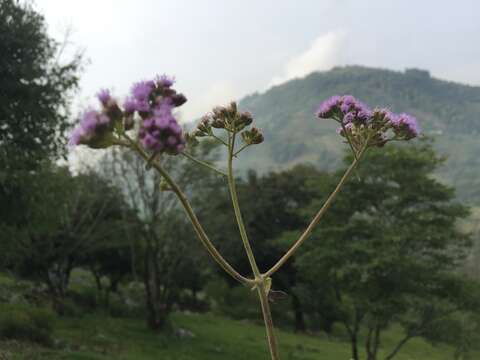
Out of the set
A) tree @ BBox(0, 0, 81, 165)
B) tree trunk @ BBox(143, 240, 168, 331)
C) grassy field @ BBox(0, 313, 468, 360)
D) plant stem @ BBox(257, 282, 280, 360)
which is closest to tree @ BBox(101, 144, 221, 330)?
tree trunk @ BBox(143, 240, 168, 331)

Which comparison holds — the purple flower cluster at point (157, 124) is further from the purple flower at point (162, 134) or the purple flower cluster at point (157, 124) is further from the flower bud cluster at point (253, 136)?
the flower bud cluster at point (253, 136)

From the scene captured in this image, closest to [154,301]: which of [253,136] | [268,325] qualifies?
[253,136]

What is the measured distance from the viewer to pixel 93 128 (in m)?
2.53

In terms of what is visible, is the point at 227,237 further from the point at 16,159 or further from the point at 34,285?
the point at 16,159

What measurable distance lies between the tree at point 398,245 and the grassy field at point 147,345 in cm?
893

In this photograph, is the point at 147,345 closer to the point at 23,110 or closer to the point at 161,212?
the point at 161,212

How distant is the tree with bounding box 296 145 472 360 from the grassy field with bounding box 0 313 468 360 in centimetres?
893

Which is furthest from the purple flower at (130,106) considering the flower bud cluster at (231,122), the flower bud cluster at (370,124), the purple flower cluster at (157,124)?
the flower bud cluster at (370,124)

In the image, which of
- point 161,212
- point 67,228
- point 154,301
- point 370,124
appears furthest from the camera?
point 154,301

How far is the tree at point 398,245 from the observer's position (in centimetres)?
1963

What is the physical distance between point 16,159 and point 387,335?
4793cm

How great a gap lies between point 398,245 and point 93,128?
19.2 m

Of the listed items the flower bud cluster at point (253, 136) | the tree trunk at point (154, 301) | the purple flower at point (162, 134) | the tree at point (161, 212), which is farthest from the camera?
the tree trunk at point (154, 301)

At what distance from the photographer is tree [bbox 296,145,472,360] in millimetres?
19627
